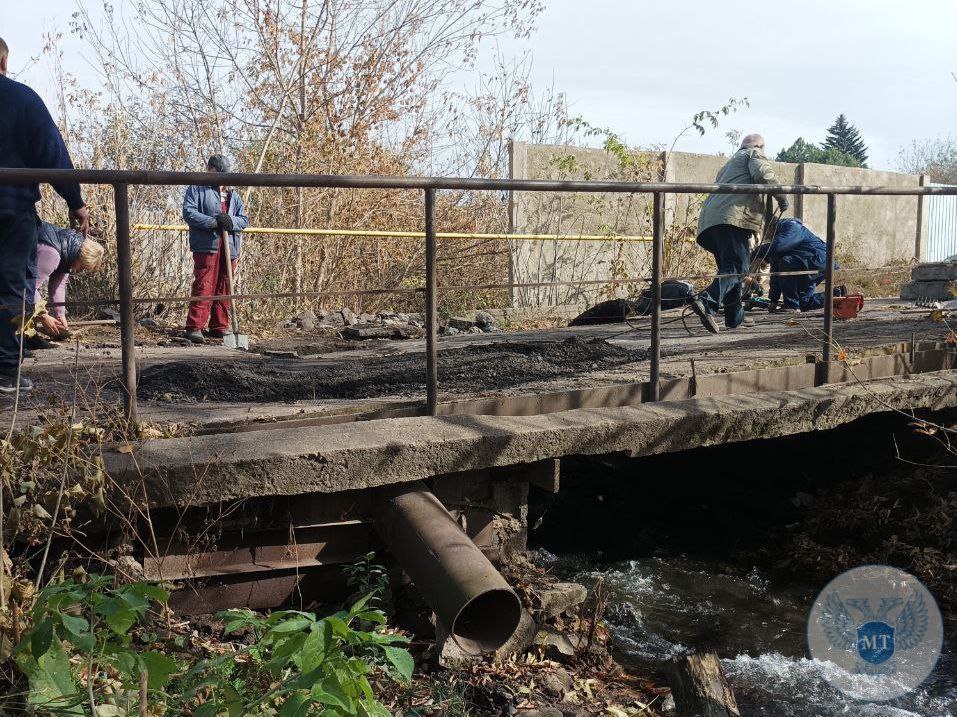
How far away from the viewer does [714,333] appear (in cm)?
817

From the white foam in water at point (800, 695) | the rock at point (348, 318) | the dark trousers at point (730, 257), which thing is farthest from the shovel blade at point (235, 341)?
the white foam in water at point (800, 695)

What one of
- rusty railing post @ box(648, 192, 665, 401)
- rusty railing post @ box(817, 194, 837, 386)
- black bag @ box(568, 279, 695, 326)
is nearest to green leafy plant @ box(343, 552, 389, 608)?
rusty railing post @ box(648, 192, 665, 401)

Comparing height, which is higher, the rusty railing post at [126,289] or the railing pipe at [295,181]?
the railing pipe at [295,181]

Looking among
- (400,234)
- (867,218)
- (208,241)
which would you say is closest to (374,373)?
(208,241)

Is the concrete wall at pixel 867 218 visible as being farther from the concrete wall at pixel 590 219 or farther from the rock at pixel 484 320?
the rock at pixel 484 320

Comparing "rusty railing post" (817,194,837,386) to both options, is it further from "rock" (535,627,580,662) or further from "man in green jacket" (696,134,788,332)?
"rock" (535,627,580,662)

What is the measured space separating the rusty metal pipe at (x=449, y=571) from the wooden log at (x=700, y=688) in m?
0.68

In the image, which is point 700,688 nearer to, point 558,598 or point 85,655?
point 558,598

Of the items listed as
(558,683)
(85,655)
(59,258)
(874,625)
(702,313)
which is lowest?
(874,625)

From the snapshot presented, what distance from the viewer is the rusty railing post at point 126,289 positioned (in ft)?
11.7

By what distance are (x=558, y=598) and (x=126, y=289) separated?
7.62 feet

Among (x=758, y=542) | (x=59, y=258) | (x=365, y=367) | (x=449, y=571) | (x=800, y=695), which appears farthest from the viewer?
(x=59, y=258)

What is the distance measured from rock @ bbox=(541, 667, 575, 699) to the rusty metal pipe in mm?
412

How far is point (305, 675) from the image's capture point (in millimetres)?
2582
